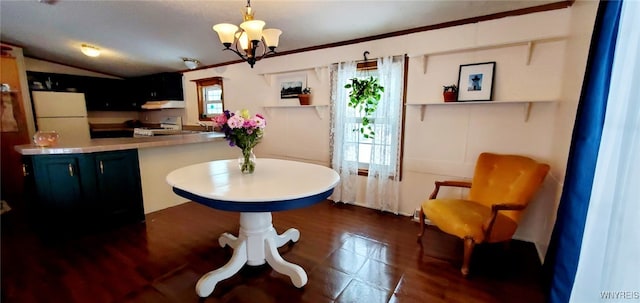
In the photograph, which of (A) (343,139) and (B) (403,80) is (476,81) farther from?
(A) (343,139)

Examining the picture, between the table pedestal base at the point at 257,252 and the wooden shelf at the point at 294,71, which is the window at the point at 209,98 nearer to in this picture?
the wooden shelf at the point at 294,71

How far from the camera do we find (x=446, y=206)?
2.11m

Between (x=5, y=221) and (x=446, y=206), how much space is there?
4.71 m

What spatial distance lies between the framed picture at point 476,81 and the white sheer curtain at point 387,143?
1.97 ft

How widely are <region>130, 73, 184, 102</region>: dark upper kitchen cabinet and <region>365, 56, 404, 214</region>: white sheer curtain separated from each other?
169 inches

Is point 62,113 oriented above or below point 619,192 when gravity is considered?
above

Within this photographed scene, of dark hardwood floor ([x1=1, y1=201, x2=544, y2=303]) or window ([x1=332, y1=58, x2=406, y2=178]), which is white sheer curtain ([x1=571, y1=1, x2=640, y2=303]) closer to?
dark hardwood floor ([x1=1, y1=201, x2=544, y2=303])

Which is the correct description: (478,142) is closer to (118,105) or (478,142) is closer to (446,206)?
(446,206)

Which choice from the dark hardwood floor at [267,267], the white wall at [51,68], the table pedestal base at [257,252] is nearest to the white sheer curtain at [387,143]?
the dark hardwood floor at [267,267]

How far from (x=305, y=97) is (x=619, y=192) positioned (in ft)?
9.67

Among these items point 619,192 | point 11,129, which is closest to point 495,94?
point 619,192

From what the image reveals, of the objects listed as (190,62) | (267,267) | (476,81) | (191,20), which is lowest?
(267,267)

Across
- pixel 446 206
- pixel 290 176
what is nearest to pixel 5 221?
pixel 290 176

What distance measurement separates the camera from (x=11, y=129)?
380 centimetres
